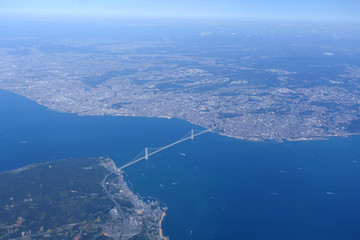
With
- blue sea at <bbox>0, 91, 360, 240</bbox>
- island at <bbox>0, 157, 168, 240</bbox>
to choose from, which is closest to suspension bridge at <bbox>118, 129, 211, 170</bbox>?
blue sea at <bbox>0, 91, 360, 240</bbox>

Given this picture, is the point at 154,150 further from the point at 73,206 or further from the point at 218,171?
the point at 73,206

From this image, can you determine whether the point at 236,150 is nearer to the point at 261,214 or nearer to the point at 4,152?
Result: the point at 261,214

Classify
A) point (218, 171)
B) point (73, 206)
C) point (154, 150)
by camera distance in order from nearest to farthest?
1. point (73, 206)
2. point (218, 171)
3. point (154, 150)

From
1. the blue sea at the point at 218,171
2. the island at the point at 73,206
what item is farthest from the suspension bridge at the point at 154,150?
the island at the point at 73,206

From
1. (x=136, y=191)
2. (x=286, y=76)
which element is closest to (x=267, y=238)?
(x=136, y=191)

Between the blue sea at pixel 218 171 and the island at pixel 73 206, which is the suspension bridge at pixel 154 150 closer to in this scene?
the blue sea at pixel 218 171

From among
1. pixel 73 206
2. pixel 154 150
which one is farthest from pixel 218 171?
pixel 73 206
